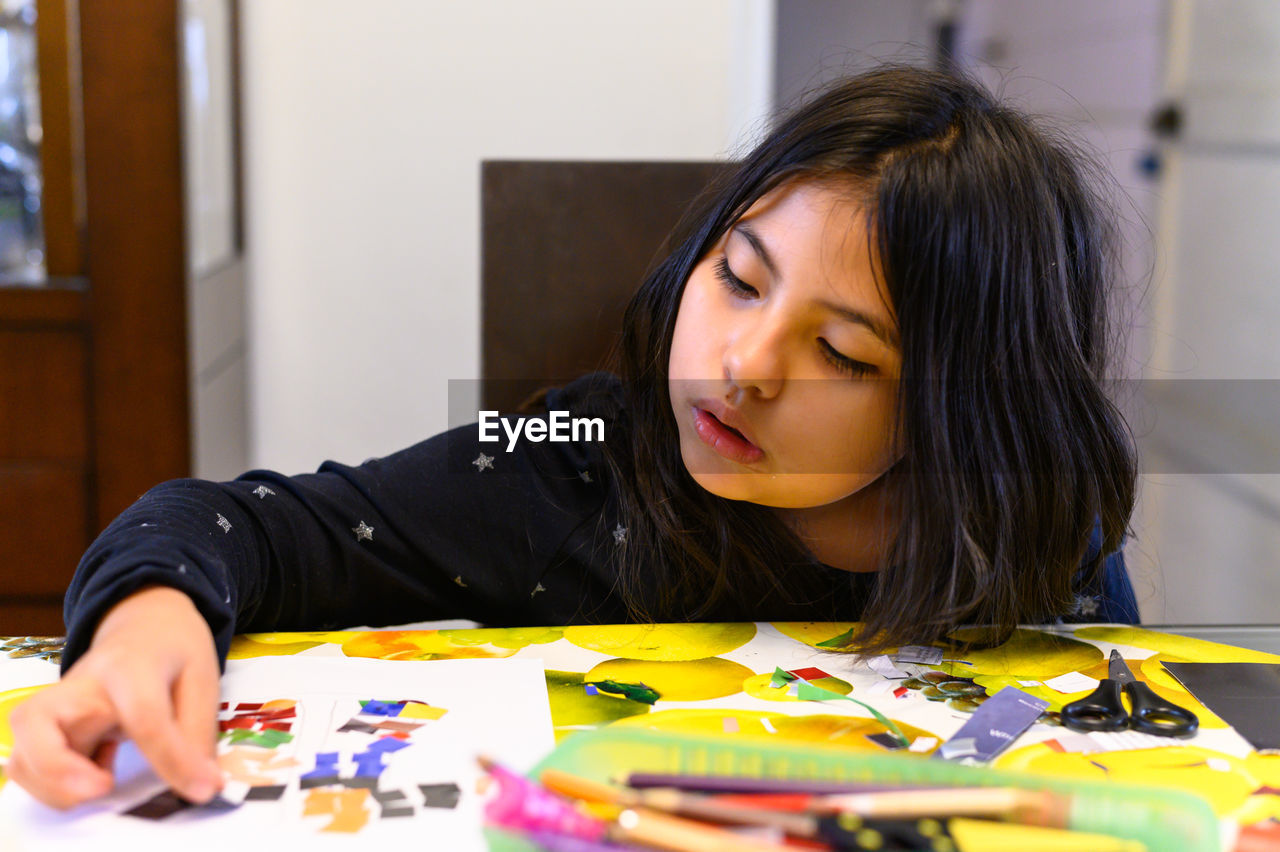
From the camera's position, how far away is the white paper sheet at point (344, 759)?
0.40 m

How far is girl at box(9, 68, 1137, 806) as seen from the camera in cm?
57

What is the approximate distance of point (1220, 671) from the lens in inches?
23.3

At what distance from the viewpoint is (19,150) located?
4.49 feet

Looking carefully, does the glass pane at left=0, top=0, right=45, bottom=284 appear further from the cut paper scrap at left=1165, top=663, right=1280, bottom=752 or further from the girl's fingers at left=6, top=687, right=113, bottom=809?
the cut paper scrap at left=1165, top=663, right=1280, bottom=752

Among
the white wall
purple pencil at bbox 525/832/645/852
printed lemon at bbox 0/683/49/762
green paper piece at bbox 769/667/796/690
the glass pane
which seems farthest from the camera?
the white wall

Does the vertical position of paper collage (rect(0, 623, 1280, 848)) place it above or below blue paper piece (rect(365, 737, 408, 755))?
below

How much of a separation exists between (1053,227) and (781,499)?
0.21 m

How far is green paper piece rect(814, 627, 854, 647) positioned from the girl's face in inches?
3.0

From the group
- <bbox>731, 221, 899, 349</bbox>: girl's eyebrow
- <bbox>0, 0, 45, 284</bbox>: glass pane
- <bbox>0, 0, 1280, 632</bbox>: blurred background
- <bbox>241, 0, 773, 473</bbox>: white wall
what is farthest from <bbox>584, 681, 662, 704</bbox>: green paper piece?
<bbox>0, 0, 45, 284</bbox>: glass pane

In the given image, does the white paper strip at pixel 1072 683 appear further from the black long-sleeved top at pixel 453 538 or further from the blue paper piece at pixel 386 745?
the blue paper piece at pixel 386 745

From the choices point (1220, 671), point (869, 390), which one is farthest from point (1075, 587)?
point (869, 390)

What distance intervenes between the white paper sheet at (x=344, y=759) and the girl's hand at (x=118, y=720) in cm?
1

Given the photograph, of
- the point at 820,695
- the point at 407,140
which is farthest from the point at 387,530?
the point at 407,140

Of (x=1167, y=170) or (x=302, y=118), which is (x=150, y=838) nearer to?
(x=302, y=118)
